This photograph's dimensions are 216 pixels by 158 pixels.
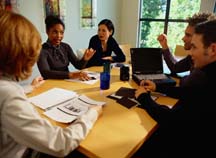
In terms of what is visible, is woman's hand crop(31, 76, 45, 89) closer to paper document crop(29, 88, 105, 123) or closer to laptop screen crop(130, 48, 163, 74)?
paper document crop(29, 88, 105, 123)

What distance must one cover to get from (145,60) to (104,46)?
1.08 metres

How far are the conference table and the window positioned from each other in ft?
10.4

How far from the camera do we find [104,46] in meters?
2.90

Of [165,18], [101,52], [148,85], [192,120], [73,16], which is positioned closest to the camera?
[192,120]

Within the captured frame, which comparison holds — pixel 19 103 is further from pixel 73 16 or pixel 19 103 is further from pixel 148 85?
pixel 73 16

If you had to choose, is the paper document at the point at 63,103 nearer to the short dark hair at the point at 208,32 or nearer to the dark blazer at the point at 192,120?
the dark blazer at the point at 192,120

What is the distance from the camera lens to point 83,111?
Answer: 1250mm

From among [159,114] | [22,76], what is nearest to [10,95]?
[22,76]

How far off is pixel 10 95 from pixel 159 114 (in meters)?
0.80

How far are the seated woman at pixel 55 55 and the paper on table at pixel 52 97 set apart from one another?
0.31m

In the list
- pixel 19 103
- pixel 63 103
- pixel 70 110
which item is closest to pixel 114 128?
pixel 70 110

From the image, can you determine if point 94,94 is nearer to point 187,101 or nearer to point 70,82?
point 70,82

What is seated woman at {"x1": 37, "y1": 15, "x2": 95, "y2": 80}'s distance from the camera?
1897 mm

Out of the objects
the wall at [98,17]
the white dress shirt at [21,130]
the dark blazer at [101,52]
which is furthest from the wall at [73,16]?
the white dress shirt at [21,130]
